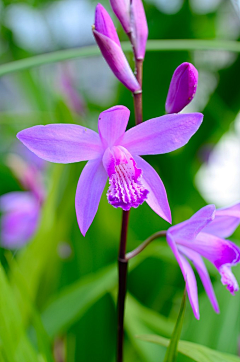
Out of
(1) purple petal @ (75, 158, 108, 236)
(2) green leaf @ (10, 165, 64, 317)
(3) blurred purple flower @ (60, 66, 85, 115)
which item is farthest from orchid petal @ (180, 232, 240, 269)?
(3) blurred purple flower @ (60, 66, 85, 115)

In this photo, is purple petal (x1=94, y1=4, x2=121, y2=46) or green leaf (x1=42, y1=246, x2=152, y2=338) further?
green leaf (x1=42, y1=246, x2=152, y2=338)

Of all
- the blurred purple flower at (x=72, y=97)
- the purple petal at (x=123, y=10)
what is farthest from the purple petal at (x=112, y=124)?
the blurred purple flower at (x=72, y=97)

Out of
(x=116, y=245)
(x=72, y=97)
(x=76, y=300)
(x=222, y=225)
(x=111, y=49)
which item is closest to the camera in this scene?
(x=111, y=49)

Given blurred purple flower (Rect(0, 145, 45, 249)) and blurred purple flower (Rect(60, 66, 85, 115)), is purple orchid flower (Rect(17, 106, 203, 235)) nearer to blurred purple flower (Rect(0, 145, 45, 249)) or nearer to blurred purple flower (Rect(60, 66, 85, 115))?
blurred purple flower (Rect(0, 145, 45, 249))

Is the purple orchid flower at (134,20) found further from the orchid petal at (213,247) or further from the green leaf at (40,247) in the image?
the green leaf at (40,247)

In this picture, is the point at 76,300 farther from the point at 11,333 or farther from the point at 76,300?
the point at 11,333

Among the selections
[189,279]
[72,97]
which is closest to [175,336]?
[189,279]
